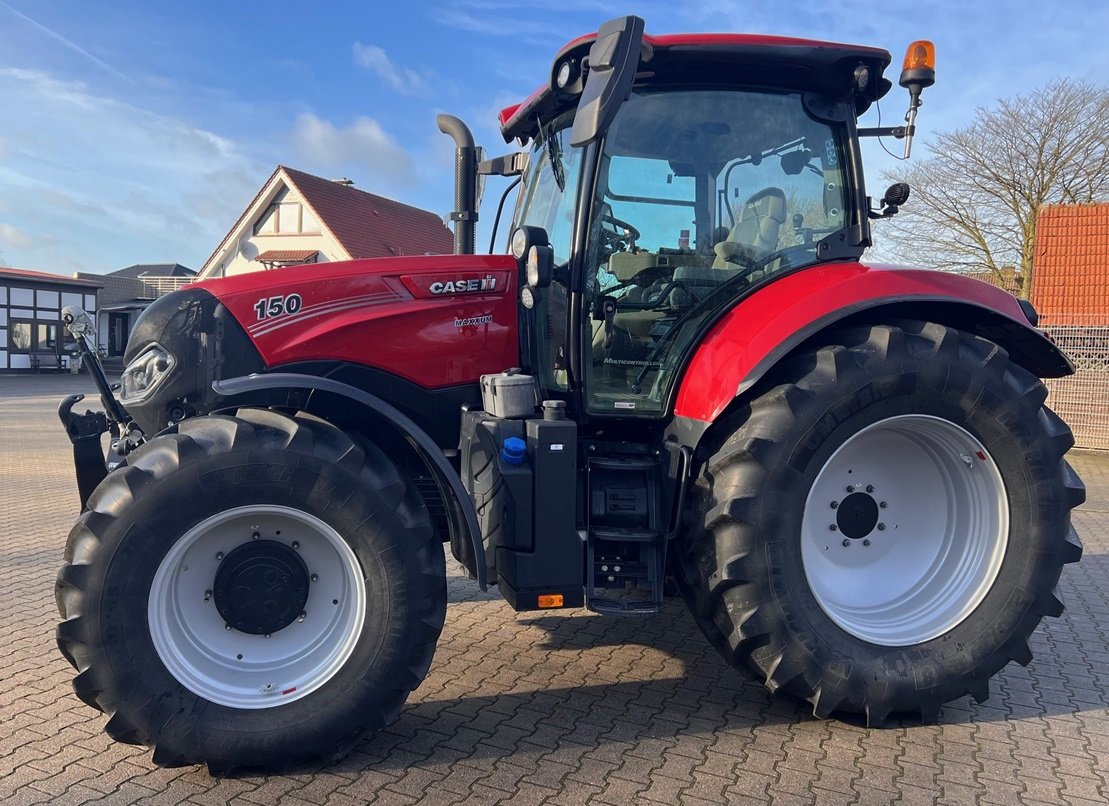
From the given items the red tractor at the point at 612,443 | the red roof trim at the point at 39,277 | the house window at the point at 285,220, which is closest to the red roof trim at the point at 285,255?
the house window at the point at 285,220

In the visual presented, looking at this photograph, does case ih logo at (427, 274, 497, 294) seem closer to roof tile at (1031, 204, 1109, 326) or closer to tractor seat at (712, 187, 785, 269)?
tractor seat at (712, 187, 785, 269)

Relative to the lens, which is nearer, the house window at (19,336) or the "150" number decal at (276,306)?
the "150" number decal at (276,306)

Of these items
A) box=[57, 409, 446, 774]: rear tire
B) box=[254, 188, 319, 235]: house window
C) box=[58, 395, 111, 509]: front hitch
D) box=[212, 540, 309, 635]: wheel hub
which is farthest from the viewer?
box=[254, 188, 319, 235]: house window

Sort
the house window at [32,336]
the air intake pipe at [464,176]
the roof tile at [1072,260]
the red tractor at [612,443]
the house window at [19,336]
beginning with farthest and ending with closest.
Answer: the house window at [32,336], the house window at [19,336], the roof tile at [1072,260], the air intake pipe at [464,176], the red tractor at [612,443]

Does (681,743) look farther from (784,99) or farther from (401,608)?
(784,99)

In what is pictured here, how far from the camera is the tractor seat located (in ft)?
11.9

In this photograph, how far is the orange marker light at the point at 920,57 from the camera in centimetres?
345

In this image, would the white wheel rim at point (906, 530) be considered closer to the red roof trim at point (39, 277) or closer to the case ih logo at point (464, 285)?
the case ih logo at point (464, 285)

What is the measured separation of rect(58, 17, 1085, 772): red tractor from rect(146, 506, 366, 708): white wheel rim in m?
0.01

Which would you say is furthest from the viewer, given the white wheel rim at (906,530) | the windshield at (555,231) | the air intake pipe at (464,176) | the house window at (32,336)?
the house window at (32,336)

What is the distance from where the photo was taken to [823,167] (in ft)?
12.3

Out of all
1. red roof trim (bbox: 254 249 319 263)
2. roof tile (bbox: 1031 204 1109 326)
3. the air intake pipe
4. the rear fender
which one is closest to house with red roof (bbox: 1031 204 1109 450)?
roof tile (bbox: 1031 204 1109 326)

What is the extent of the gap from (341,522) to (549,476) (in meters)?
0.78

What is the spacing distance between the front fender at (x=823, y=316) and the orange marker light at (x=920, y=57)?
2.63 feet
